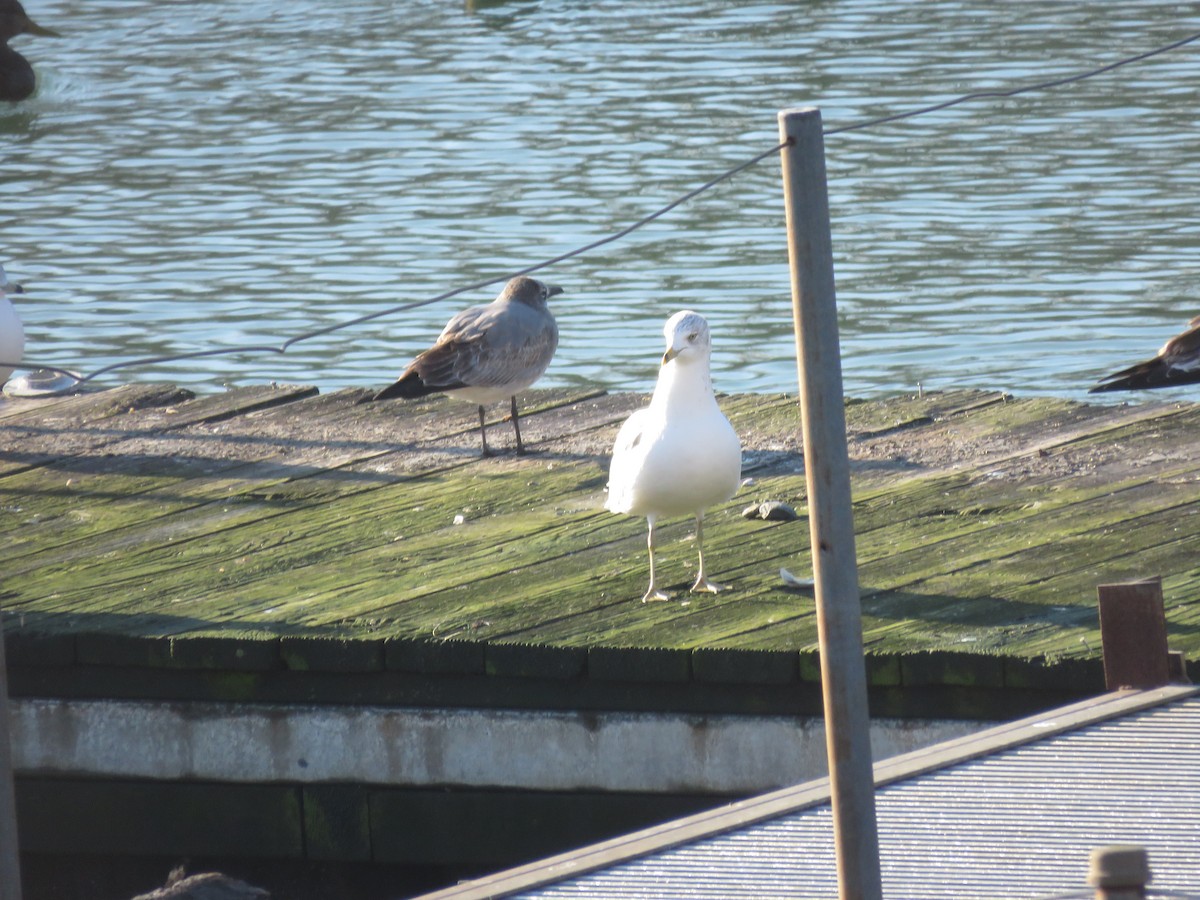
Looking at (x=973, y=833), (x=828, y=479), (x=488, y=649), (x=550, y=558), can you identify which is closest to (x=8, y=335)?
(x=550, y=558)

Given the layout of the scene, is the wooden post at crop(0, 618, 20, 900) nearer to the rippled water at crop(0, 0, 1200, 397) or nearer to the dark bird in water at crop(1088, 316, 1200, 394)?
the dark bird in water at crop(1088, 316, 1200, 394)

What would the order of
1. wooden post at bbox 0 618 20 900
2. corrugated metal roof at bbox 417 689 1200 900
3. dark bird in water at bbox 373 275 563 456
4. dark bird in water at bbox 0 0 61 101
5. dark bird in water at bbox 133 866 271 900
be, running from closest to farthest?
wooden post at bbox 0 618 20 900 < corrugated metal roof at bbox 417 689 1200 900 < dark bird in water at bbox 133 866 271 900 < dark bird in water at bbox 373 275 563 456 < dark bird in water at bbox 0 0 61 101

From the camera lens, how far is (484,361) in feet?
22.1

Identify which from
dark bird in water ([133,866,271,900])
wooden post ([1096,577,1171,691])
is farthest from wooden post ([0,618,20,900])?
wooden post ([1096,577,1171,691])

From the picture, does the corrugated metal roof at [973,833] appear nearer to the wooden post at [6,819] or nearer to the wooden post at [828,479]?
the wooden post at [828,479]

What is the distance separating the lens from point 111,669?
523cm

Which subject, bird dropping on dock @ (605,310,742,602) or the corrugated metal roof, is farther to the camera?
bird dropping on dock @ (605,310,742,602)

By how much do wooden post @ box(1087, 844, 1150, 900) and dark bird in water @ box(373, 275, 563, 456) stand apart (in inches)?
183

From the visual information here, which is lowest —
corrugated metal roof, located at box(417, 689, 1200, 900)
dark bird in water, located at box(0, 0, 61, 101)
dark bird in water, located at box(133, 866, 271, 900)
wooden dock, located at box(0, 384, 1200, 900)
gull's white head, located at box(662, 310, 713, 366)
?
dark bird in water, located at box(133, 866, 271, 900)

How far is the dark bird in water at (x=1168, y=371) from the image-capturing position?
19.1 feet

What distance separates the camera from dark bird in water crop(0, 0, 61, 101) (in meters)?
11.7

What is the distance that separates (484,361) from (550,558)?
1.33 meters

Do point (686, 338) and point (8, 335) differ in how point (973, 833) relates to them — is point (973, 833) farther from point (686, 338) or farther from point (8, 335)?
point (8, 335)

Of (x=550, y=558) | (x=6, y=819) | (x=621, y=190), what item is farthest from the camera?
(x=621, y=190)
